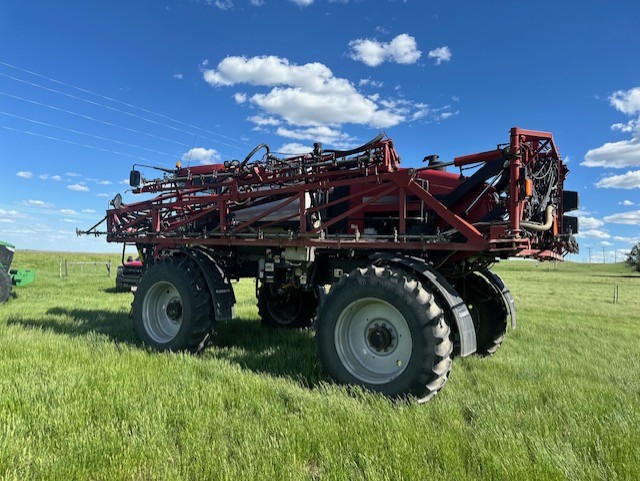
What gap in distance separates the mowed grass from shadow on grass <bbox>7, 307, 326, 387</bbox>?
0.05m

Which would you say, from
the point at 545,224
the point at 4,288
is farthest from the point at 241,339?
the point at 4,288

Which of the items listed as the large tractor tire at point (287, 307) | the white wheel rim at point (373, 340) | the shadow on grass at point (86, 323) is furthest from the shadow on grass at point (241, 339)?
the white wheel rim at point (373, 340)

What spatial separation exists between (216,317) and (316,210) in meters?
2.01

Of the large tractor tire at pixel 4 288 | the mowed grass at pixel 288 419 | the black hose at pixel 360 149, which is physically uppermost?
the black hose at pixel 360 149

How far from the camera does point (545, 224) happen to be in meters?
5.25

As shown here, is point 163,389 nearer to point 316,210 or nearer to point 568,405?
point 316,210

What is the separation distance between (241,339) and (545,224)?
458 cm

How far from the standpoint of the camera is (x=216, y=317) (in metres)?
6.22

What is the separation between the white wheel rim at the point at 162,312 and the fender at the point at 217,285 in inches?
23.6

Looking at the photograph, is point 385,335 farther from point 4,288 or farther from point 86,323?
point 4,288

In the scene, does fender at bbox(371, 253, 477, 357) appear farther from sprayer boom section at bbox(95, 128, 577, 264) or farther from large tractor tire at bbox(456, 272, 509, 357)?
large tractor tire at bbox(456, 272, 509, 357)

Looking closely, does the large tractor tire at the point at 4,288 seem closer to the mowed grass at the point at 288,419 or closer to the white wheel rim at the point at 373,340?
the mowed grass at the point at 288,419

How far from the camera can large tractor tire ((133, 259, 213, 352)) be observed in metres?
6.22

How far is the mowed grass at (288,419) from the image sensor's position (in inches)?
116
